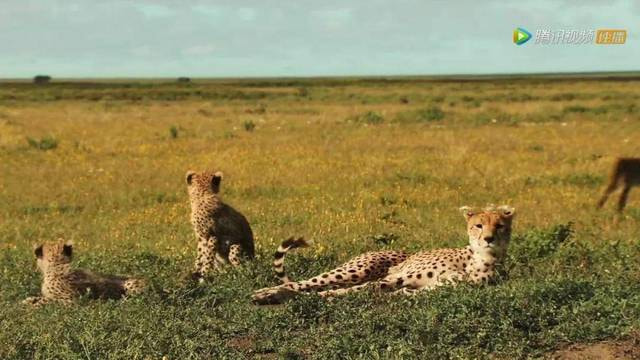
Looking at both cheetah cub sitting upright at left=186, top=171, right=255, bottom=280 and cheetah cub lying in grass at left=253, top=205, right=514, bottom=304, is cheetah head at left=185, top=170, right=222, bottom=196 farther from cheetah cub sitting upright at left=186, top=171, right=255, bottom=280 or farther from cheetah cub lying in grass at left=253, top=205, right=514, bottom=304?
cheetah cub lying in grass at left=253, top=205, right=514, bottom=304

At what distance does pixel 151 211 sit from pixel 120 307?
22.5ft

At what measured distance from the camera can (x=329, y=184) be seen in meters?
16.9

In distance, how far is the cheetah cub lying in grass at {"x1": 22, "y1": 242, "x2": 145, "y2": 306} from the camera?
8203 mm

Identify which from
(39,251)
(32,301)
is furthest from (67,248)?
(32,301)

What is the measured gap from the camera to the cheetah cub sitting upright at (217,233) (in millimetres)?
9453

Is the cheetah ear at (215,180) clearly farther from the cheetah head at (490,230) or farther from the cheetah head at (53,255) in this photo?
the cheetah head at (490,230)

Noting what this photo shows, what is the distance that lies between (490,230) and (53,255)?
13.7 ft

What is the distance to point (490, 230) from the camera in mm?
7906

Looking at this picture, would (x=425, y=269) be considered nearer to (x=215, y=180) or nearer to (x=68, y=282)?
(x=215, y=180)

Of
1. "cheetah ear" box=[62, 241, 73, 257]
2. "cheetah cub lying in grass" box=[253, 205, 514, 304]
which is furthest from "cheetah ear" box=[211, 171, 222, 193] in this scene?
"cheetah ear" box=[62, 241, 73, 257]

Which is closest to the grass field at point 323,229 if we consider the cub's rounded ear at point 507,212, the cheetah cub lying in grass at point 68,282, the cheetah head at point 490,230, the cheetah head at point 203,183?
the cheetah cub lying in grass at point 68,282

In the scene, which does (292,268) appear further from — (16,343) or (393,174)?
(393,174)

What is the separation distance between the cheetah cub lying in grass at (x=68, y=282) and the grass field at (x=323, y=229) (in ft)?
0.97

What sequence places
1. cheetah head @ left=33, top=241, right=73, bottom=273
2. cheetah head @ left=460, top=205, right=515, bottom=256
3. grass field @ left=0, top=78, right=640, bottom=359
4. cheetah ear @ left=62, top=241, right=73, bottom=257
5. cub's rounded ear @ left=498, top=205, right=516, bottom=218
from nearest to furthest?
grass field @ left=0, top=78, right=640, bottom=359 → cheetah head @ left=460, top=205, right=515, bottom=256 → cub's rounded ear @ left=498, top=205, right=516, bottom=218 → cheetah head @ left=33, top=241, right=73, bottom=273 → cheetah ear @ left=62, top=241, right=73, bottom=257
